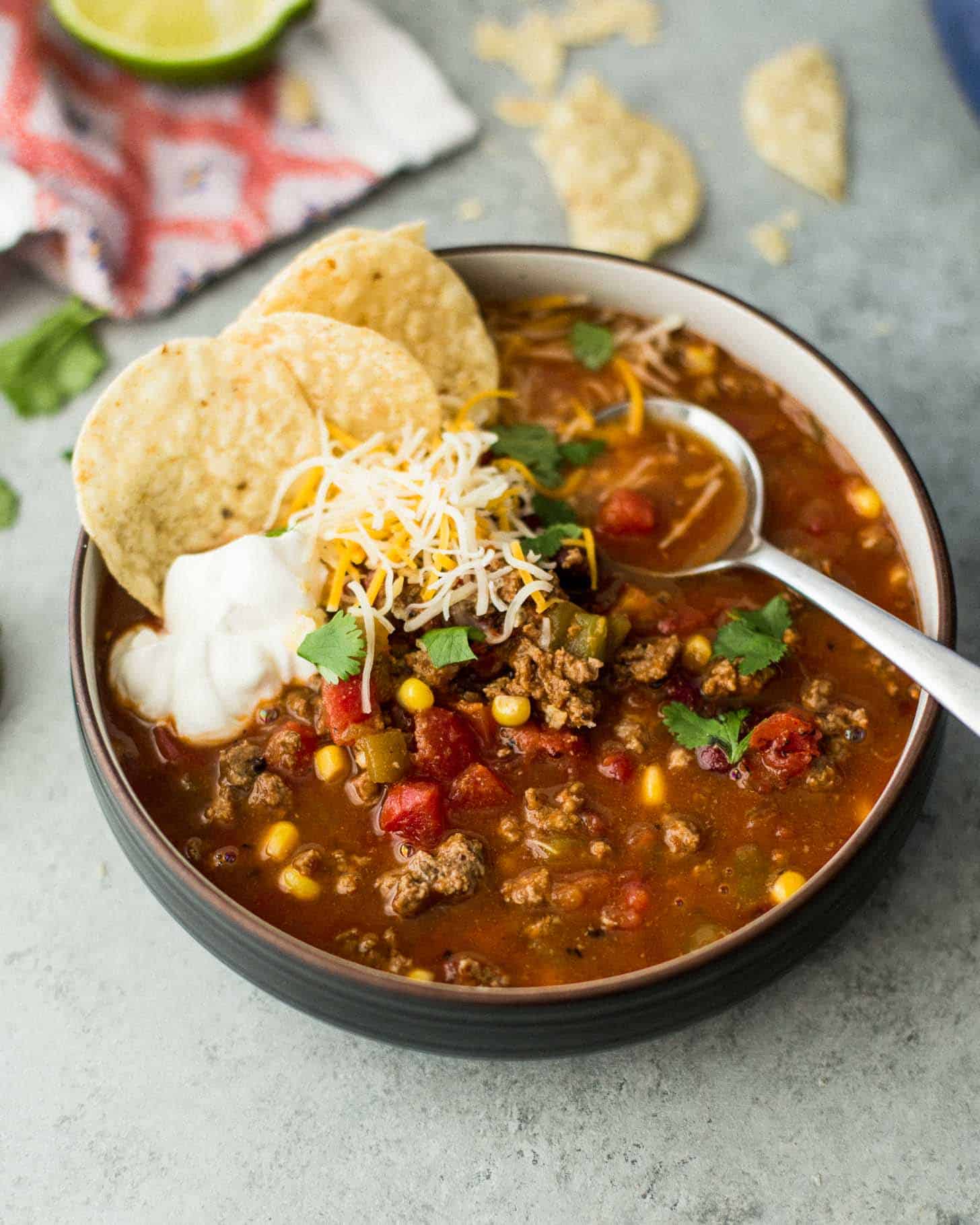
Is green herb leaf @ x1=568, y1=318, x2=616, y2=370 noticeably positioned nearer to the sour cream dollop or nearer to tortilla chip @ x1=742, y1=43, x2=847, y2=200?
the sour cream dollop

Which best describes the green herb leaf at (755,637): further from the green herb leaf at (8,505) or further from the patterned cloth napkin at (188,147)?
the patterned cloth napkin at (188,147)

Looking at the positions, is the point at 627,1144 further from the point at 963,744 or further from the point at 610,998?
the point at 963,744

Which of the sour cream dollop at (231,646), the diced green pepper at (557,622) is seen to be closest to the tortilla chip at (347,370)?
the sour cream dollop at (231,646)

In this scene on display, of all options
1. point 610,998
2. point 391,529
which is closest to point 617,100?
point 391,529

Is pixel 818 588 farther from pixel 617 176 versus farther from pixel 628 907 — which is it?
pixel 617 176

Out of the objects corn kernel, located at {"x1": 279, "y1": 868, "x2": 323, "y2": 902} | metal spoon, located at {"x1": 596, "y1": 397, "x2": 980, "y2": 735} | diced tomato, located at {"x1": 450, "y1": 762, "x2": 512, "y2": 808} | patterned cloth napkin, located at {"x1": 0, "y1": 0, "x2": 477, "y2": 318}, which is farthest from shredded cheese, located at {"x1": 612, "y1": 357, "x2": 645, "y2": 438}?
corn kernel, located at {"x1": 279, "y1": 868, "x2": 323, "y2": 902}

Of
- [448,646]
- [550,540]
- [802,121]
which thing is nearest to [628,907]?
[448,646]
